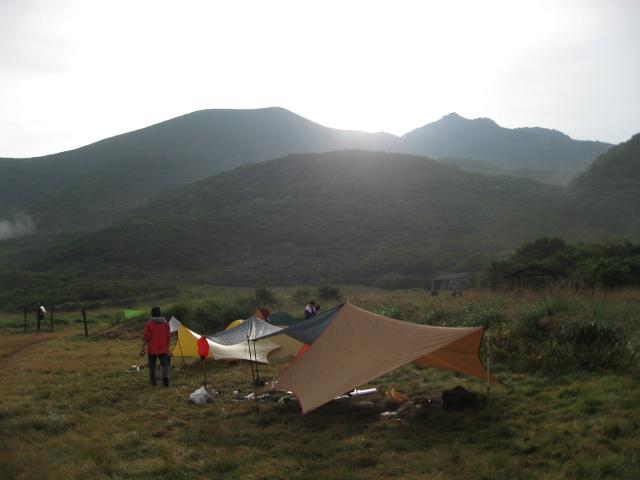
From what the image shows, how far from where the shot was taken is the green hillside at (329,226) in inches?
2657

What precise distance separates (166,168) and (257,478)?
137 meters

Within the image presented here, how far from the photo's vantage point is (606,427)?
24.0ft

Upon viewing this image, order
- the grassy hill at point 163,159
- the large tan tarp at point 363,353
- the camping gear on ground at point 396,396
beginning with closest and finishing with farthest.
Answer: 1. the large tan tarp at point 363,353
2. the camping gear on ground at point 396,396
3. the grassy hill at point 163,159

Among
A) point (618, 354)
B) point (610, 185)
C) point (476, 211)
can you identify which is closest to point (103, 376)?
point (618, 354)

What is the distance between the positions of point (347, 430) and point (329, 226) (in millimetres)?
75553

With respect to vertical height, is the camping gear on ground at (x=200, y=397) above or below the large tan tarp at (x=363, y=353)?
below

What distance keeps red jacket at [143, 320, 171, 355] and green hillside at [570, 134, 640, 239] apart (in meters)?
65.6

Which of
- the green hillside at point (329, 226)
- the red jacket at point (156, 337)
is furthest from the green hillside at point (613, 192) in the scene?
the red jacket at point (156, 337)

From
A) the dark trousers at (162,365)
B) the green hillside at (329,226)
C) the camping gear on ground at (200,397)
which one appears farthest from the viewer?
the green hillside at (329,226)

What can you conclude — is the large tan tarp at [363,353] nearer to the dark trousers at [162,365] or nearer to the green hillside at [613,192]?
the dark trousers at [162,365]

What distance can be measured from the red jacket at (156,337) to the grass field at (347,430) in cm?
89

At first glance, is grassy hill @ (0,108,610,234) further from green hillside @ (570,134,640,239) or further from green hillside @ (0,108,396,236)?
green hillside @ (570,134,640,239)

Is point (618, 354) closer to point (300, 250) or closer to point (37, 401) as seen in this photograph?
point (37, 401)

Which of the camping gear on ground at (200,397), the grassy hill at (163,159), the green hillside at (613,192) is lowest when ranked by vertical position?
the camping gear on ground at (200,397)
